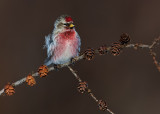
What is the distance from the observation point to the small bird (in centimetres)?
330

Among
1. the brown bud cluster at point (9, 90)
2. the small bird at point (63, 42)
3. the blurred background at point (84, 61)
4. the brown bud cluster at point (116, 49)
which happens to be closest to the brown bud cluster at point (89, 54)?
the brown bud cluster at point (116, 49)

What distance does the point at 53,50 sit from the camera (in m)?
3.35

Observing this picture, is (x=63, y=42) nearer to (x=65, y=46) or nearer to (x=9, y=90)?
(x=65, y=46)

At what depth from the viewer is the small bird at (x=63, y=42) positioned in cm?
330

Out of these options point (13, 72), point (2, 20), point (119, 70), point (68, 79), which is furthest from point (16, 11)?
point (119, 70)

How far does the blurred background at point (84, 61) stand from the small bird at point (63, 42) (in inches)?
62.5

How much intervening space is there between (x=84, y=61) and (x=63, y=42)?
1809 millimetres

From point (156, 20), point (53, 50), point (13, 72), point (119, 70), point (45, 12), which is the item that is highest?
point (45, 12)

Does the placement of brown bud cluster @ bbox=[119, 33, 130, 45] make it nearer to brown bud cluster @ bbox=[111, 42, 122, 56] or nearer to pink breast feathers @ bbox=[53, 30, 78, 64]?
brown bud cluster @ bbox=[111, 42, 122, 56]

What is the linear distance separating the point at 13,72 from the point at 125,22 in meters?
1.87

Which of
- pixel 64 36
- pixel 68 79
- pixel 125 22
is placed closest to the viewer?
pixel 64 36

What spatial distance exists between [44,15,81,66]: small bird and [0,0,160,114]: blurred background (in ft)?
5.21

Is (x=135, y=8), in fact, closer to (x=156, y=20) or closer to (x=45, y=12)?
(x=156, y=20)

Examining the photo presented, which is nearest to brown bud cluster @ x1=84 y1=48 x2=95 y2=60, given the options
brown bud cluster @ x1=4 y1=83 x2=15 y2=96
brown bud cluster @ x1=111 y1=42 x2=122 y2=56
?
brown bud cluster @ x1=111 y1=42 x2=122 y2=56
